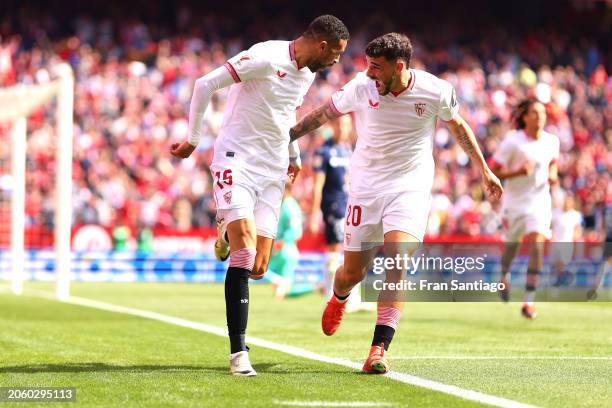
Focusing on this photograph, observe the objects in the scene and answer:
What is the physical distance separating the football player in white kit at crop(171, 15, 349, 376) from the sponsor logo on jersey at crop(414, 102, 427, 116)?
62 centimetres

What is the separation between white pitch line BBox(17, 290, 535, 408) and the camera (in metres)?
6.52

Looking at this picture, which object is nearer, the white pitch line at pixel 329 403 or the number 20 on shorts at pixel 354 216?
the white pitch line at pixel 329 403

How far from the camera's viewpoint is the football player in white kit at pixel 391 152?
827cm

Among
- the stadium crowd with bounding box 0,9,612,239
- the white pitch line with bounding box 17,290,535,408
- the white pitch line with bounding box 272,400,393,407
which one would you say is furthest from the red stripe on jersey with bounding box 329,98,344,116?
the stadium crowd with bounding box 0,9,612,239

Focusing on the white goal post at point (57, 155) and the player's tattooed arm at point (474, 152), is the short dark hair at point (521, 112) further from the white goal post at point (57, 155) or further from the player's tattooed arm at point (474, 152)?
the white goal post at point (57, 155)

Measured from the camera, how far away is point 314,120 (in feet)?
28.6

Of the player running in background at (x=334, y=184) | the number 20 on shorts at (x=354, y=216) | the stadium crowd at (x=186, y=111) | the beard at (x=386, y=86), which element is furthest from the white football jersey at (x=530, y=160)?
the stadium crowd at (x=186, y=111)

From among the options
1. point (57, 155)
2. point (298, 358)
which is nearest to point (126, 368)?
point (298, 358)

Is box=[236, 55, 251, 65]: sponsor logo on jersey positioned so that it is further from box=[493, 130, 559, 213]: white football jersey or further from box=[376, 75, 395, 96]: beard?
box=[493, 130, 559, 213]: white football jersey

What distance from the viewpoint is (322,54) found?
8.21 m

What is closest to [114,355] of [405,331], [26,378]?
[26,378]

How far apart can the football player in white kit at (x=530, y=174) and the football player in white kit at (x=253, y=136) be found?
253 inches

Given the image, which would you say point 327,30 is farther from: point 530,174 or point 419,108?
point 530,174

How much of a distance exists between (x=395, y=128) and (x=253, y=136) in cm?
98
